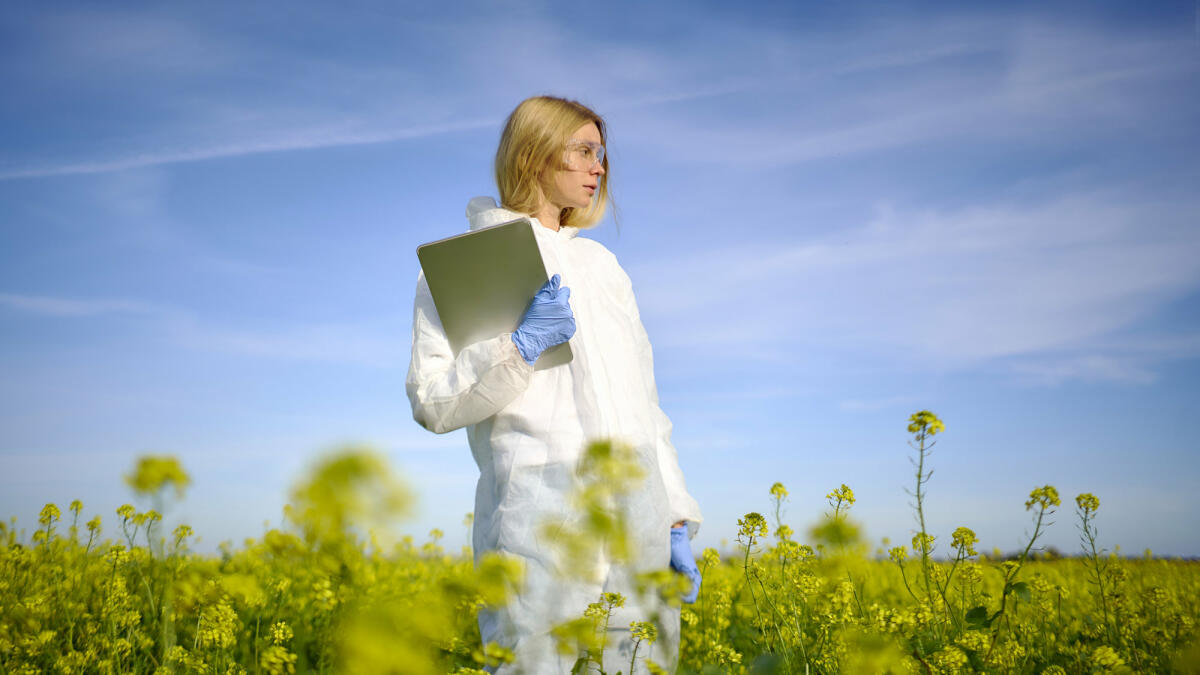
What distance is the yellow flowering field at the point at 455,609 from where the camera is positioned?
3.06 ft

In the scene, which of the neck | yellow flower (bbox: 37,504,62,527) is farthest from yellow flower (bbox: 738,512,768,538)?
yellow flower (bbox: 37,504,62,527)

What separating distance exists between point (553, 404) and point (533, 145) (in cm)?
108

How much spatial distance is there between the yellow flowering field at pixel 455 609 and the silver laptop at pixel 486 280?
68cm

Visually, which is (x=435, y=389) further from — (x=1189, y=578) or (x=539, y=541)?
(x=1189, y=578)

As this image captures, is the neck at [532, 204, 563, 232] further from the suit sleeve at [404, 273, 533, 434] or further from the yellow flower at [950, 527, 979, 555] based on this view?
the yellow flower at [950, 527, 979, 555]

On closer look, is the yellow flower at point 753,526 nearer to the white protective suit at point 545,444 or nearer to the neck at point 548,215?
the white protective suit at point 545,444

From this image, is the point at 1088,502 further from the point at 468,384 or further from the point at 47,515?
the point at 47,515

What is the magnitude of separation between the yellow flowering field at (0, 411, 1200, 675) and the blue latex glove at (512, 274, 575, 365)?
499 millimetres

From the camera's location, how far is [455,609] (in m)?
1.83

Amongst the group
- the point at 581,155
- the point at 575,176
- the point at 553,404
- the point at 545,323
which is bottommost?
the point at 553,404

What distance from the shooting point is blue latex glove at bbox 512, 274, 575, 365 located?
93.7 inches

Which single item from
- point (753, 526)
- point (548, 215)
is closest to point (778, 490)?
point (753, 526)

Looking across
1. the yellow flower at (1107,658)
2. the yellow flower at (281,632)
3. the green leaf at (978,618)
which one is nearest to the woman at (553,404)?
the yellow flower at (281,632)

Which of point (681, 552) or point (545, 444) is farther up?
point (545, 444)
